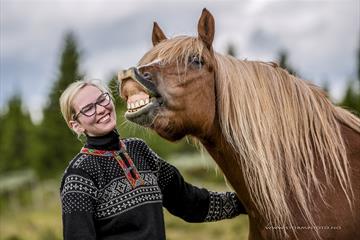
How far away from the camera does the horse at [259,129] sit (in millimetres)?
2959

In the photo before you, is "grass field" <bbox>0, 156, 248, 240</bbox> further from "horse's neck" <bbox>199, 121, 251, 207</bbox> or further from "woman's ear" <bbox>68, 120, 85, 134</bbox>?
"woman's ear" <bbox>68, 120, 85, 134</bbox>

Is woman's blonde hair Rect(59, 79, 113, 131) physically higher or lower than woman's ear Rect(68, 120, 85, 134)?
higher

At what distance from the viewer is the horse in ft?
9.71

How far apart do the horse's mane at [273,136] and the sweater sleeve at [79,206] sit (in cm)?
74

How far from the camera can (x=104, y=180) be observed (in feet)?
9.57

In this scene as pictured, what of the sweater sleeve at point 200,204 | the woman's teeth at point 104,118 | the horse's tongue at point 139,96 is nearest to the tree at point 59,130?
the sweater sleeve at point 200,204

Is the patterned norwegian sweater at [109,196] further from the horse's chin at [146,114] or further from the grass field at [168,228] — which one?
the grass field at [168,228]

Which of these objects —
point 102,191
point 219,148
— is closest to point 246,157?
point 219,148

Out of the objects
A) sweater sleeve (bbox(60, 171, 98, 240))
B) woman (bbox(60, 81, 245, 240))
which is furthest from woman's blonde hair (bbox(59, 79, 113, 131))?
sweater sleeve (bbox(60, 171, 98, 240))

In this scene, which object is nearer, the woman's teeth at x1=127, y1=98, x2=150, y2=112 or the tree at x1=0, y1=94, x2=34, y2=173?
the woman's teeth at x1=127, y1=98, x2=150, y2=112

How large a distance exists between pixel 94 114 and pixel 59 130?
97.5 feet

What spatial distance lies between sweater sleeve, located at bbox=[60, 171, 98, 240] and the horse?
1.34 feet

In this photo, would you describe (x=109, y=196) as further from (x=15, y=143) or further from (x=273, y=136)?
(x=15, y=143)

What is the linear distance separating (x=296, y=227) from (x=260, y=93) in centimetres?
74
